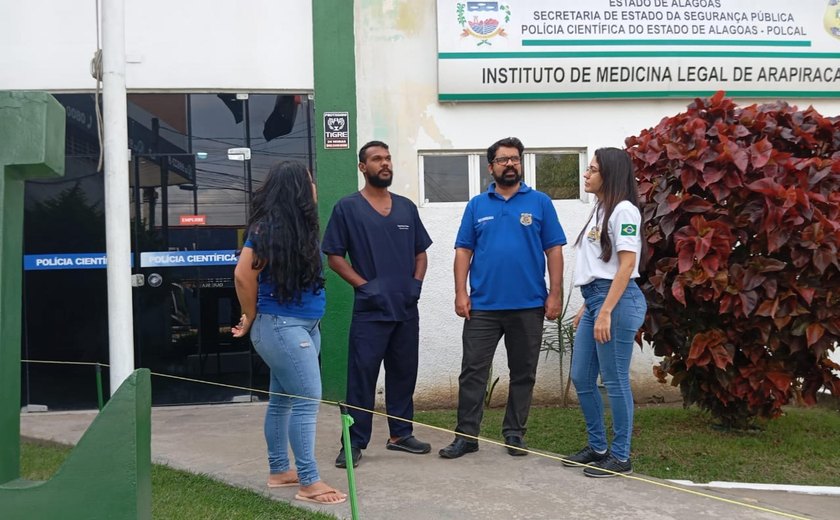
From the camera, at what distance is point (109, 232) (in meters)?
3.57

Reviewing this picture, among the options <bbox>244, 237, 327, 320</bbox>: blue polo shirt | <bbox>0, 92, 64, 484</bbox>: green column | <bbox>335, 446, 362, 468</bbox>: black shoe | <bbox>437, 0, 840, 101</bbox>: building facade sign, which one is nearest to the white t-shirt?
<bbox>244, 237, 327, 320</bbox>: blue polo shirt

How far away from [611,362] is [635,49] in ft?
10.8

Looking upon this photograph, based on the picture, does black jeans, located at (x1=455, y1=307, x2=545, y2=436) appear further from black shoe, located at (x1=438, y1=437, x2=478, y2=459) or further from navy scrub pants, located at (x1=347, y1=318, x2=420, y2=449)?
navy scrub pants, located at (x1=347, y1=318, x2=420, y2=449)

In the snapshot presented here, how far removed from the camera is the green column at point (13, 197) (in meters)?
2.46

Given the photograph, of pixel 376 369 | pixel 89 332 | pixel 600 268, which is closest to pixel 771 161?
pixel 600 268

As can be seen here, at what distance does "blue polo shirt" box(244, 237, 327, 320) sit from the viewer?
368 centimetres

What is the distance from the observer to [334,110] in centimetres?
618

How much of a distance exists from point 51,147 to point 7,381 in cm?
80

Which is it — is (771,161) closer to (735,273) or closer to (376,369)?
(735,273)

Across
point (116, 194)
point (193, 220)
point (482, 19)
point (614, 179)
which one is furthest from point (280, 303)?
point (482, 19)

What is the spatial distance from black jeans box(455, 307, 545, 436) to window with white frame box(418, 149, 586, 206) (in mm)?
2032

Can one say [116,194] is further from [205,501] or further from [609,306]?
[609,306]

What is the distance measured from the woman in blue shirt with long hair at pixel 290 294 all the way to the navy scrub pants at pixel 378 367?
712mm

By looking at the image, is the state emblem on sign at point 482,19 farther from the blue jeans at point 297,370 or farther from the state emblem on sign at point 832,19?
the blue jeans at point 297,370
